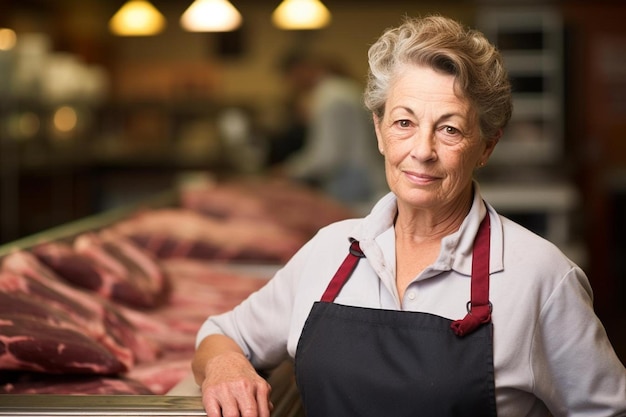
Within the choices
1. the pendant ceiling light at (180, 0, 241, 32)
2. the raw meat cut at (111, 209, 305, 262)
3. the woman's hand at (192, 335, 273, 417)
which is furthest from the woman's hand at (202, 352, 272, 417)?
the pendant ceiling light at (180, 0, 241, 32)

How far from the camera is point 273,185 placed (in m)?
6.05

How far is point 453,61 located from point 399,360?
56 centimetres

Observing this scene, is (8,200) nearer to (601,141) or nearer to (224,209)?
(224,209)

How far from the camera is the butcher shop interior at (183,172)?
8.16 feet

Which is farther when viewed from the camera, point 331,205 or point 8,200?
point 8,200

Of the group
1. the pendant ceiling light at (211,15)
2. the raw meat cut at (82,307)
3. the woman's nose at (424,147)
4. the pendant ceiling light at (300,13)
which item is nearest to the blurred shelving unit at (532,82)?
the pendant ceiling light at (300,13)

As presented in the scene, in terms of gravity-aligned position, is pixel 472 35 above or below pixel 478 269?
above

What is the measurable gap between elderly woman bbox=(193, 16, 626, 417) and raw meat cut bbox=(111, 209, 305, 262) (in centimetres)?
215

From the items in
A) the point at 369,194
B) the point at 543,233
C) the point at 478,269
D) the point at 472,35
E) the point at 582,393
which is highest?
the point at 472,35

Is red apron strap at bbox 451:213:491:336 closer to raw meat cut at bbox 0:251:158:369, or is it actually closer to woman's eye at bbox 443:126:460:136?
woman's eye at bbox 443:126:460:136

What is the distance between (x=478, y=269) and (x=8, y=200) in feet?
25.7

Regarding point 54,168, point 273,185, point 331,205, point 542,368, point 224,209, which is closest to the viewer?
point 542,368

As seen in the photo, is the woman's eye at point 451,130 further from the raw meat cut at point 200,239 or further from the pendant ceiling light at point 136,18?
the pendant ceiling light at point 136,18

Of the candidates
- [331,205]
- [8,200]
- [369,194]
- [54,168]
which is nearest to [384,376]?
[331,205]
